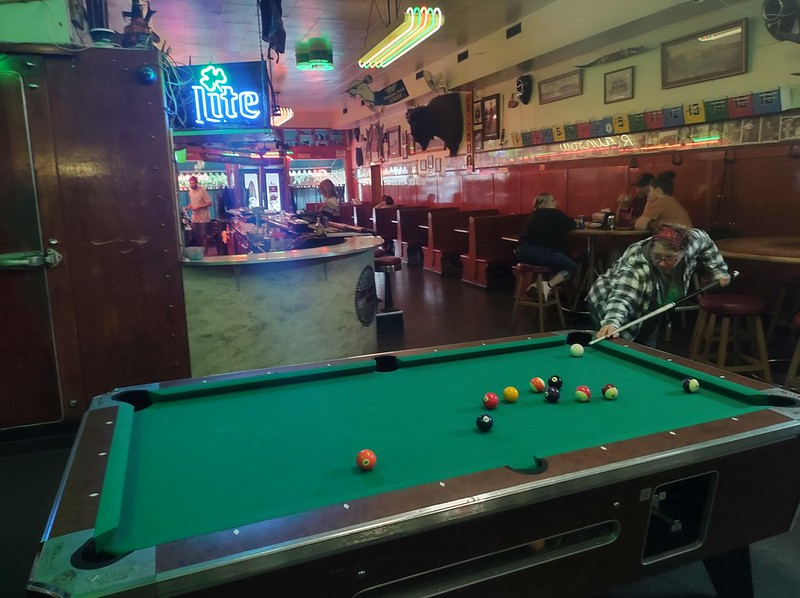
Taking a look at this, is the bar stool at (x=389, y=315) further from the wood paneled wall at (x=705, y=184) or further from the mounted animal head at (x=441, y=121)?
the mounted animal head at (x=441, y=121)

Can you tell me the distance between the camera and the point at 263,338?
4.05 m

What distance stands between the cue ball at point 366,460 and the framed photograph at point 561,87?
669cm

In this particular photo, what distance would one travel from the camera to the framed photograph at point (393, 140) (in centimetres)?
1323

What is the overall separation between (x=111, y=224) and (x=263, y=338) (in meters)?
1.24

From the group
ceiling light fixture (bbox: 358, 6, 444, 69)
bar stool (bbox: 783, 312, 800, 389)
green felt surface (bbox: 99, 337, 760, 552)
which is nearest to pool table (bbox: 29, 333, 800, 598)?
green felt surface (bbox: 99, 337, 760, 552)

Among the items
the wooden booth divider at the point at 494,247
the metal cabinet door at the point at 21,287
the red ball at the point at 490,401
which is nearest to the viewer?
the red ball at the point at 490,401

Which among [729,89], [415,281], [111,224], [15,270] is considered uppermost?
[729,89]

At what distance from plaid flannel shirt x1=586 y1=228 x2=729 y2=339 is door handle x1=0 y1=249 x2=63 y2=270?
10.6ft

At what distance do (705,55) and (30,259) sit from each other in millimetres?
5936

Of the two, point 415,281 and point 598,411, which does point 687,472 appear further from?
point 415,281

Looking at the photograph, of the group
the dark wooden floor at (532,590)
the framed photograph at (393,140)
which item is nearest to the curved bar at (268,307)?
the dark wooden floor at (532,590)

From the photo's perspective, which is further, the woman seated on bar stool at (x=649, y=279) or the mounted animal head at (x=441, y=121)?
the mounted animal head at (x=441, y=121)

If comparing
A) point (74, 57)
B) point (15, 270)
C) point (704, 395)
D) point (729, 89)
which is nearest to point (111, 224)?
point (15, 270)

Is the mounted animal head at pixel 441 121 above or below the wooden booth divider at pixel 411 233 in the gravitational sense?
above
